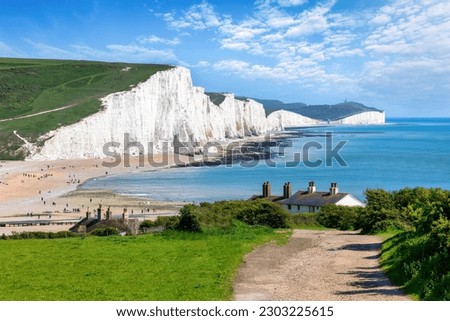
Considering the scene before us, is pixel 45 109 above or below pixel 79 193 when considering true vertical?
above

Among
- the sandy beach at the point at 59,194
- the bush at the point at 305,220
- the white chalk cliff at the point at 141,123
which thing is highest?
the white chalk cliff at the point at 141,123

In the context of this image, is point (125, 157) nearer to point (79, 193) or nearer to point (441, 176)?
point (79, 193)

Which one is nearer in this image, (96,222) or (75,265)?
(75,265)

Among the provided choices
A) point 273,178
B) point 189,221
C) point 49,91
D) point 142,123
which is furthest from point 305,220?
point 49,91

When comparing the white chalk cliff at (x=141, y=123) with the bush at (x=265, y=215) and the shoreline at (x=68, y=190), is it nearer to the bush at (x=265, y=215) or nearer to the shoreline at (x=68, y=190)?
the shoreline at (x=68, y=190)

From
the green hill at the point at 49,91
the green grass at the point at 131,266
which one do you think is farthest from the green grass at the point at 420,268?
the green hill at the point at 49,91
